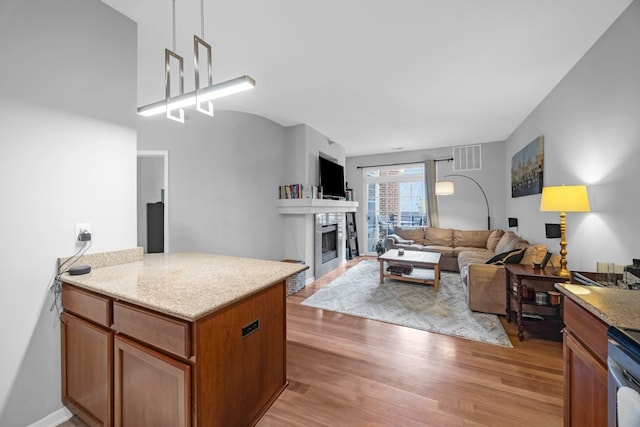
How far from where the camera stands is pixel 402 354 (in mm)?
2246

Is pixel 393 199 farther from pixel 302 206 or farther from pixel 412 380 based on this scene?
pixel 412 380

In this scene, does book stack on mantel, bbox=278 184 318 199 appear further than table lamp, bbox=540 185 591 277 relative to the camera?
Yes

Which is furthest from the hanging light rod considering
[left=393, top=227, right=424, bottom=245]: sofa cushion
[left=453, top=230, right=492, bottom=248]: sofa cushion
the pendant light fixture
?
[left=453, top=230, right=492, bottom=248]: sofa cushion

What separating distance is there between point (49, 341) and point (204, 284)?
1086 millimetres

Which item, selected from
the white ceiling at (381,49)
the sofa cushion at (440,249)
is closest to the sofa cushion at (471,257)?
the sofa cushion at (440,249)

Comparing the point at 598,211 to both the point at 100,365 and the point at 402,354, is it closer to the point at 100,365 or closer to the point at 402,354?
the point at 402,354

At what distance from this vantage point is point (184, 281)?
4.60 feet

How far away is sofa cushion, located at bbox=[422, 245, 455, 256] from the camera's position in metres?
5.05

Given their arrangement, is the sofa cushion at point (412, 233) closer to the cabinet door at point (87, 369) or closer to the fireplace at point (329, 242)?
the fireplace at point (329, 242)

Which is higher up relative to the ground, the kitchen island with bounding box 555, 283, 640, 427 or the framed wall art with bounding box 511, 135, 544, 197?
the framed wall art with bounding box 511, 135, 544, 197

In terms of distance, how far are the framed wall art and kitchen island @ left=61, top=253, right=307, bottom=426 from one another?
12.3ft

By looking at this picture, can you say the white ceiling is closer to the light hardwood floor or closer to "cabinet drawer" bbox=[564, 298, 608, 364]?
"cabinet drawer" bbox=[564, 298, 608, 364]

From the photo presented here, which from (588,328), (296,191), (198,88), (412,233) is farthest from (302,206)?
(588,328)

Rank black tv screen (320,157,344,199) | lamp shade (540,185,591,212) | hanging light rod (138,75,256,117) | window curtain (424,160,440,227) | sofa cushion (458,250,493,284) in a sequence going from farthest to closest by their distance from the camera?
1. window curtain (424,160,440,227)
2. black tv screen (320,157,344,199)
3. sofa cushion (458,250,493,284)
4. lamp shade (540,185,591,212)
5. hanging light rod (138,75,256,117)
